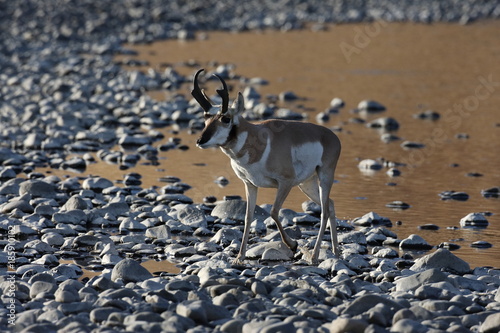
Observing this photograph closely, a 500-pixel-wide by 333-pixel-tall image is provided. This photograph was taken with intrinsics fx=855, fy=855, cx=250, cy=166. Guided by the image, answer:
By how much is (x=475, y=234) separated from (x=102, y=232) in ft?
16.5

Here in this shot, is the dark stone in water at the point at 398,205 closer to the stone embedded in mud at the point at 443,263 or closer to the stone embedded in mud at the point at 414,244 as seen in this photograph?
the stone embedded in mud at the point at 414,244

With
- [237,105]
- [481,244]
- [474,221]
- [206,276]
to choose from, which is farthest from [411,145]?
[206,276]

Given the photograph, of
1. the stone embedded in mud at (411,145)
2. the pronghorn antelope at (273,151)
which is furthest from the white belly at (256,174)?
the stone embedded in mud at (411,145)

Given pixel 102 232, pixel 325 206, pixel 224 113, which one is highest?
pixel 224 113

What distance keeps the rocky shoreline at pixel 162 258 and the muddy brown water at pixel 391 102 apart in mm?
862

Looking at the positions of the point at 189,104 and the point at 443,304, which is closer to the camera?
the point at 443,304

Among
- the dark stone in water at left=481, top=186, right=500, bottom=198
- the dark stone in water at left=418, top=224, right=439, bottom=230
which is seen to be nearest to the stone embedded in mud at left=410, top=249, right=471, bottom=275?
the dark stone in water at left=418, top=224, right=439, bottom=230

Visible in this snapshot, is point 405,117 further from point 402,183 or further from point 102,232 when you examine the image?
point 102,232

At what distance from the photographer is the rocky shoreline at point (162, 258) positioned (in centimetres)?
765

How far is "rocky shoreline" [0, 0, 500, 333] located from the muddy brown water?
0.86 metres

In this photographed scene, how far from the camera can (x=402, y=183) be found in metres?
15.0

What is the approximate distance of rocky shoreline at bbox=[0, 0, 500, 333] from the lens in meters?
7.65

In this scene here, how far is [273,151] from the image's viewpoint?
10133 mm

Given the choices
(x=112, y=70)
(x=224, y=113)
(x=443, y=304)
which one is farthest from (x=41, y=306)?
(x=112, y=70)
